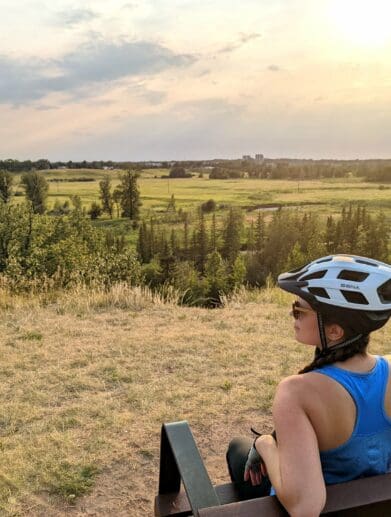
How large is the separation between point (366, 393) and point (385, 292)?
33 cm

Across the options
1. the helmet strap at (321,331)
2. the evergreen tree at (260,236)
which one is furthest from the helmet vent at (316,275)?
the evergreen tree at (260,236)

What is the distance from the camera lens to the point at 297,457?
1442mm

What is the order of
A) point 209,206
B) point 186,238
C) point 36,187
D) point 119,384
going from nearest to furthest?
point 119,384, point 36,187, point 186,238, point 209,206

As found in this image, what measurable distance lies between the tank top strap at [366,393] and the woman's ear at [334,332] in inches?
3.7

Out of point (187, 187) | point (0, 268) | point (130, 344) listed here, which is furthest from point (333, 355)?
point (187, 187)

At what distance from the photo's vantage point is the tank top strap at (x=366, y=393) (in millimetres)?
1530

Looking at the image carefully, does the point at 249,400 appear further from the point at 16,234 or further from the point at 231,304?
the point at 16,234

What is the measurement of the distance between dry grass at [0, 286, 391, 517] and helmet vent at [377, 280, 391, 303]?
236 centimetres

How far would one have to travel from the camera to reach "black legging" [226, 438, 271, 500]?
6.35 ft

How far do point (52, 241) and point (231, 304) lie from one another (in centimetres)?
4209

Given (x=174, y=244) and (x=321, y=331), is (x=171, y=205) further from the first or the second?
(x=321, y=331)

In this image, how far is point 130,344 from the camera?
6.30m

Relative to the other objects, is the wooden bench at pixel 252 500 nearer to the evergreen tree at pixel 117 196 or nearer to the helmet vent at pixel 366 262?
the helmet vent at pixel 366 262

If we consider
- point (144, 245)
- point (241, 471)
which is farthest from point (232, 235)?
point (241, 471)
